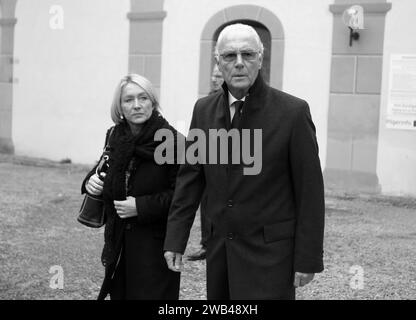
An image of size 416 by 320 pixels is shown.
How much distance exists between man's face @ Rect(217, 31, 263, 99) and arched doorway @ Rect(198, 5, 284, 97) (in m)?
6.39

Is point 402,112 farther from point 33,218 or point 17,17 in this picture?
point 17,17

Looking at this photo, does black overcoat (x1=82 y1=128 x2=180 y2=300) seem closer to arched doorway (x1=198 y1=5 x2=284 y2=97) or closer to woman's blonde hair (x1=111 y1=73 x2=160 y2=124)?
woman's blonde hair (x1=111 y1=73 x2=160 y2=124)

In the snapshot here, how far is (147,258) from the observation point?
304 centimetres

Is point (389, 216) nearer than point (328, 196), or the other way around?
point (389, 216)

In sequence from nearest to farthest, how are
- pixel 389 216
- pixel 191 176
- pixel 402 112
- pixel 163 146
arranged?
pixel 191 176
pixel 163 146
pixel 389 216
pixel 402 112

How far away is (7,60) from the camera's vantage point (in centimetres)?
1096

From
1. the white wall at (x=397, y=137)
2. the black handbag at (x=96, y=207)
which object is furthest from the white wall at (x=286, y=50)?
the black handbag at (x=96, y=207)

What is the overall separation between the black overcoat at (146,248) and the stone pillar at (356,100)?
19.3 ft

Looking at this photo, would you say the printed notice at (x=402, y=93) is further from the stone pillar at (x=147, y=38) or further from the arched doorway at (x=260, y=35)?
the stone pillar at (x=147, y=38)

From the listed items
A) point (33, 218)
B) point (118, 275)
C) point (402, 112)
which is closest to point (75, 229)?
point (33, 218)

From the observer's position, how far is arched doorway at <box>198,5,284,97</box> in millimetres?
8844

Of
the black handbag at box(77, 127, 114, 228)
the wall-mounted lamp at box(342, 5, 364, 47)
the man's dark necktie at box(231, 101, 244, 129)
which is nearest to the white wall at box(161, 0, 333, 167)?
the wall-mounted lamp at box(342, 5, 364, 47)

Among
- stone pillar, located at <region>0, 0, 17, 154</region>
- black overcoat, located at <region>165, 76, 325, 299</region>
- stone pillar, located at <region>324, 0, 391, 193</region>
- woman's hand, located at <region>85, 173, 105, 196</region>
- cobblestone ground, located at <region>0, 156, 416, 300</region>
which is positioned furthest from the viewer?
stone pillar, located at <region>0, 0, 17, 154</region>

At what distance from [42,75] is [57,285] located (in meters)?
6.81
